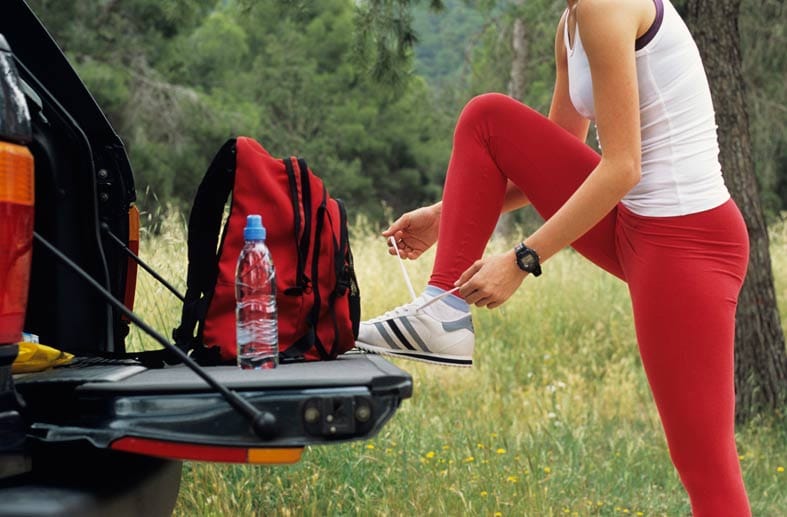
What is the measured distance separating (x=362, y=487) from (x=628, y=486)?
1519 millimetres

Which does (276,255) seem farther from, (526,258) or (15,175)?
(15,175)

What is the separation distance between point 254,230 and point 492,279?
66 cm

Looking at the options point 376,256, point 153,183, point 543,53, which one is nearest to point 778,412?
point 376,256

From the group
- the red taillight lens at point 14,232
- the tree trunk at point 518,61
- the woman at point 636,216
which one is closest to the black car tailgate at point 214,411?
the red taillight lens at point 14,232

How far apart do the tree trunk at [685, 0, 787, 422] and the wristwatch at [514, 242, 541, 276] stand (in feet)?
11.4

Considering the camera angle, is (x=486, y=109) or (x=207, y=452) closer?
(x=207, y=452)

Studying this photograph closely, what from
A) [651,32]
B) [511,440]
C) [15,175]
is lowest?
[511,440]

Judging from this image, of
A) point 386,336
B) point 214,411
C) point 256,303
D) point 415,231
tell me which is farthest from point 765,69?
point 214,411

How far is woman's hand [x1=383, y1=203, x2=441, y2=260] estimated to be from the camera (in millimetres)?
3416

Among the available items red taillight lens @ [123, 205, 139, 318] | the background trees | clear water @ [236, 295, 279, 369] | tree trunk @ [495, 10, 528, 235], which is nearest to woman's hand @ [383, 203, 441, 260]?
red taillight lens @ [123, 205, 139, 318]

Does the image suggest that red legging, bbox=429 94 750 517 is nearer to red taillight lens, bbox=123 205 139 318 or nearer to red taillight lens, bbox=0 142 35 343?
red taillight lens, bbox=123 205 139 318

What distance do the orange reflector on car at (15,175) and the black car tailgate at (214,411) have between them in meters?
0.41

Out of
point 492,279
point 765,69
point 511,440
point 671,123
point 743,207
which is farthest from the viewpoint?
point 765,69

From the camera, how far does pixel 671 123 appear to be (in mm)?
2885
